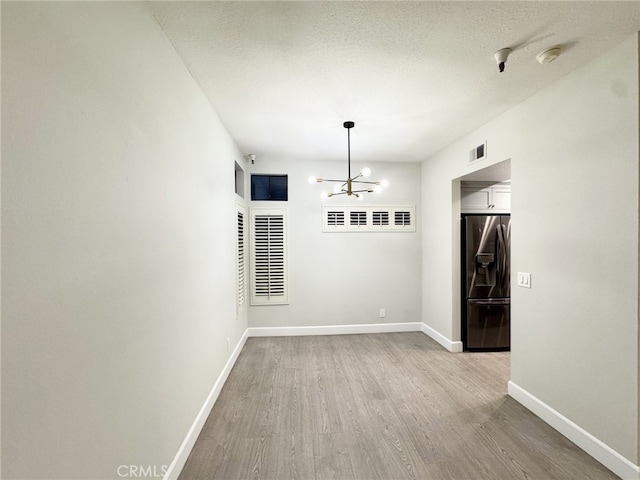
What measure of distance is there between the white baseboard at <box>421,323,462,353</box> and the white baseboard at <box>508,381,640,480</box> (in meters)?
1.13

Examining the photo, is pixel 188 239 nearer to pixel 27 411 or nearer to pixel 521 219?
pixel 27 411

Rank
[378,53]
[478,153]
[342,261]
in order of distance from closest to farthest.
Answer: [378,53] < [478,153] < [342,261]

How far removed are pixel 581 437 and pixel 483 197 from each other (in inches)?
110

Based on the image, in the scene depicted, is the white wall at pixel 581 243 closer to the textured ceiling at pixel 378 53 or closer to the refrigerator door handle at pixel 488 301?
the textured ceiling at pixel 378 53

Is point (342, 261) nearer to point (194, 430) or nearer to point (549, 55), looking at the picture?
point (194, 430)

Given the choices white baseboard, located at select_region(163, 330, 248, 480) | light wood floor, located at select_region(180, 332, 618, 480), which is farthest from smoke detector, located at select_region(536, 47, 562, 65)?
white baseboard, located at select_region(163, 330, 248, 480)

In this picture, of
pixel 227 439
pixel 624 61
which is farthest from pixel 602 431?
pixel 227 439

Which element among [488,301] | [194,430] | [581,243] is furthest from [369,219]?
[194,430]

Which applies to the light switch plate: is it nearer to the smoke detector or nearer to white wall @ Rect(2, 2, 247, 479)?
the smoke detector

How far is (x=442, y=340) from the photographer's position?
404 centimetres

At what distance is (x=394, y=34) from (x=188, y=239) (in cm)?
189

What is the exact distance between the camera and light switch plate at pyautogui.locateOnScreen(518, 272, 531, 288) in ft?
8.35

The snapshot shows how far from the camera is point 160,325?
160cm

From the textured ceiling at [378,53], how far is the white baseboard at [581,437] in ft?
8.64
